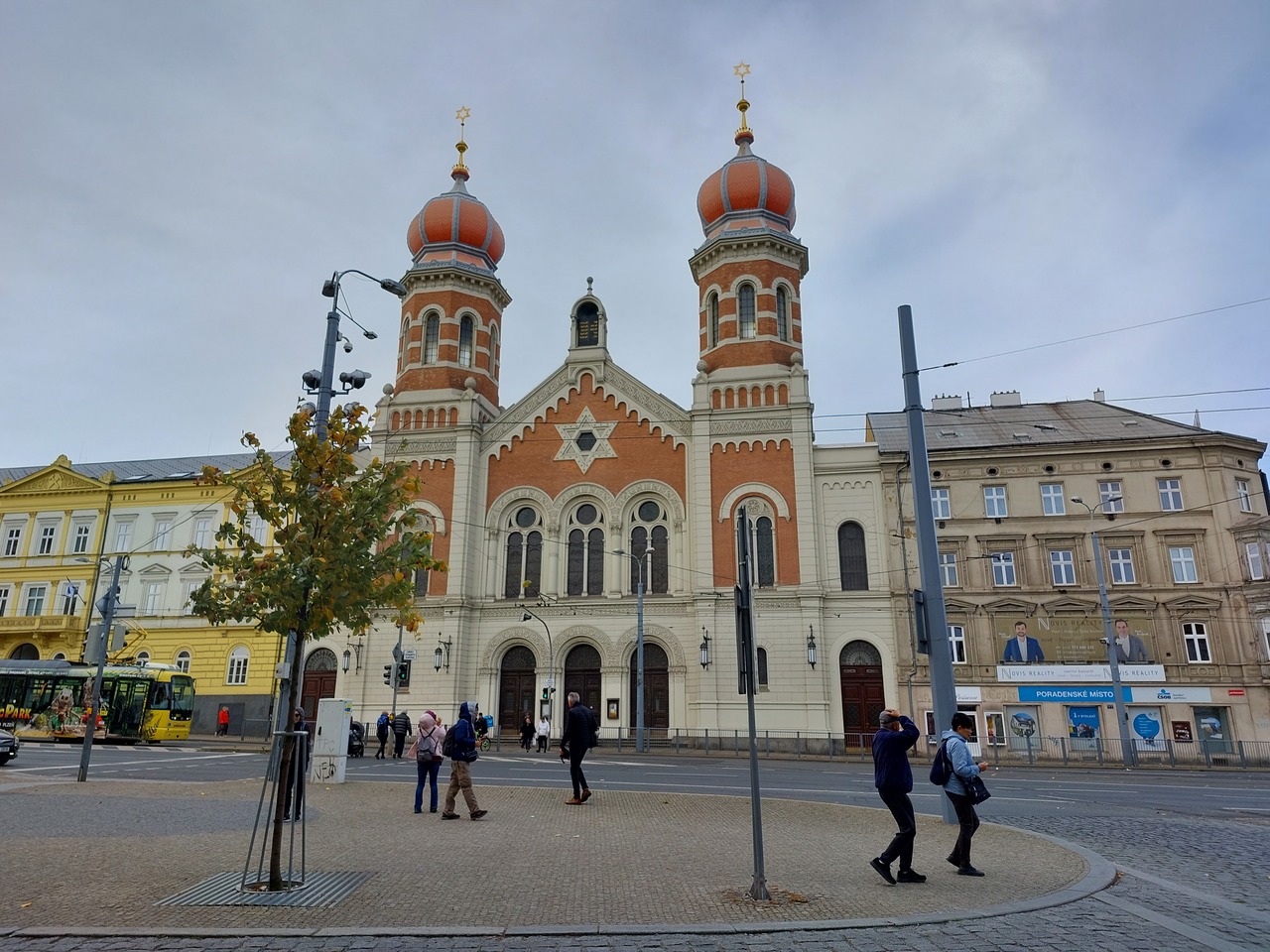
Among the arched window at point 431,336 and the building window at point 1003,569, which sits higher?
the arched window at point 431,336

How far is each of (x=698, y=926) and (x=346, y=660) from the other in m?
34.4

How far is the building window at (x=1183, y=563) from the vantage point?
34.2m

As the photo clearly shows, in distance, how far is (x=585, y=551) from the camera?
38.3 meters

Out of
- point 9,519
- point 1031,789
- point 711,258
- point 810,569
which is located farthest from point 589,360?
point 9,519

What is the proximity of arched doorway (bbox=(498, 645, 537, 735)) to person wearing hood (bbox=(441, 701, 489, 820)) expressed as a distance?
24289 mm

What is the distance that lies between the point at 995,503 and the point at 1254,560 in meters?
9.43

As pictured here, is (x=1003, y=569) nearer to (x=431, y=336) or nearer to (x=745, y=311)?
(x=745, y=311)

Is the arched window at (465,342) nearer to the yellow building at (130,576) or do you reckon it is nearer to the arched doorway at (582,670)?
the yellow building at (130,576)

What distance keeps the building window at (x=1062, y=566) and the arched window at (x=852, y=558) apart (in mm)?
7341

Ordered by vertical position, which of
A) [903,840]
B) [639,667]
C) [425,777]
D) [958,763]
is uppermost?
[639,667]

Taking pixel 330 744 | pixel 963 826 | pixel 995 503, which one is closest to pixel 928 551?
pixel 963 826

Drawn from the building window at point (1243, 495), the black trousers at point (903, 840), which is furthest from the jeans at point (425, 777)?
the building window at point (1243, 495)

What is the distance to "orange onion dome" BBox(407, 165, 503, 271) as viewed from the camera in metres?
43.8

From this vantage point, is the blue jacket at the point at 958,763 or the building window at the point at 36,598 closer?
the blue jacket at the point at 958,763
